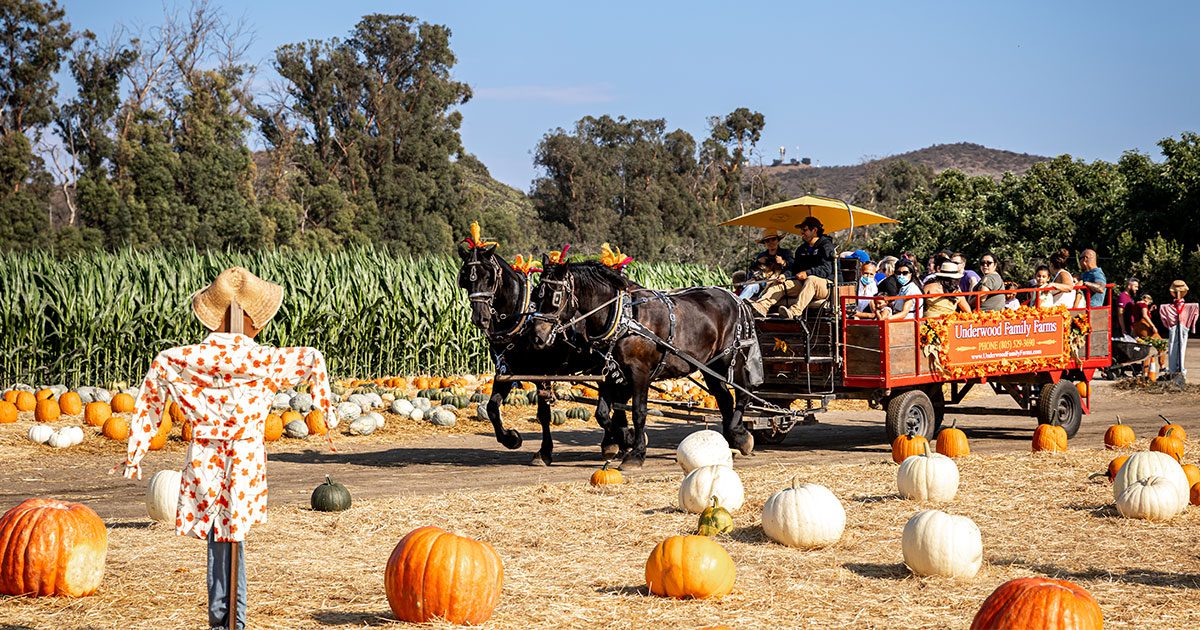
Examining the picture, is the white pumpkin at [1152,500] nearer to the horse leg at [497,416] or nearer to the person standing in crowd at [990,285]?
the person standing in crowd at [990,285]

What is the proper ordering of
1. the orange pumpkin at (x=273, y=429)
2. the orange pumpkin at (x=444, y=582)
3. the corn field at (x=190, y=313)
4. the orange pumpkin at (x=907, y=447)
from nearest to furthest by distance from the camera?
the orange pumpkin at (x=444, y=582), the orange pumpkin at (x=907, y=447), the orange pumpkin at (x=273, y=429), the corn field at (x=190, y=313)

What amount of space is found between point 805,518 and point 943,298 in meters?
6.82

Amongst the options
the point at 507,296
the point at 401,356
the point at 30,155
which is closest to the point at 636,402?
the point at 507,296

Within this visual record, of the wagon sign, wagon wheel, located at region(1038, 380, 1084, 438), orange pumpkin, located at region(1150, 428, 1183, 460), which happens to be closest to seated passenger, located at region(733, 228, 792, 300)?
the wagon sign

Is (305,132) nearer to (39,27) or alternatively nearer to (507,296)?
(39,27)

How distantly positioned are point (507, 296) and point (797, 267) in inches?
139

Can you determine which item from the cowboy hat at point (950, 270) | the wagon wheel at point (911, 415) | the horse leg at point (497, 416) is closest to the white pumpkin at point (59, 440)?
the horse leg at point (497, 416)

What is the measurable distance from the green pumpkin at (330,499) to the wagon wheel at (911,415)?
20.7 feet

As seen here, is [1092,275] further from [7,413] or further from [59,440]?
[7,413]

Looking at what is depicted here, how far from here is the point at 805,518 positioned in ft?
28.2

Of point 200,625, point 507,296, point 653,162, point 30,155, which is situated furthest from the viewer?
point 653,162

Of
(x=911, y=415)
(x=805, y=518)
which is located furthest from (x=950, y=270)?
(x=805, y=518)

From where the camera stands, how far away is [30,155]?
47.2 meters

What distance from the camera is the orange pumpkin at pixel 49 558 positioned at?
7113 millimetres
